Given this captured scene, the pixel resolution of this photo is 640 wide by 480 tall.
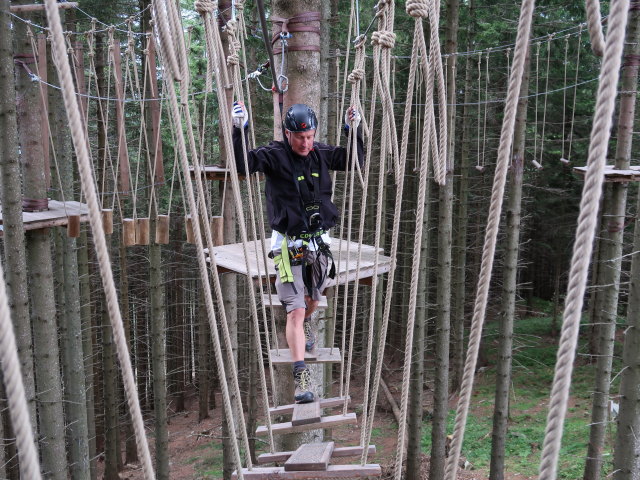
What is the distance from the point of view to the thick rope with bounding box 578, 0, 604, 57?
107 cm

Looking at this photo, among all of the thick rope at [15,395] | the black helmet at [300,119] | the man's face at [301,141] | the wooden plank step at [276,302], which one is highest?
the black helmet at [300,119]

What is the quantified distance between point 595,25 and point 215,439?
11.5 meters

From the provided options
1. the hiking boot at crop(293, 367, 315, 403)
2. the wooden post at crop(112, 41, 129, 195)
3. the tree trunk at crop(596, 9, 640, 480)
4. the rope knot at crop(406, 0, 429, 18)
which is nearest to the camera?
the rope knot at crop(406, 0, 429, 18)

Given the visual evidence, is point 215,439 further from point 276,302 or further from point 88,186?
point 88,186

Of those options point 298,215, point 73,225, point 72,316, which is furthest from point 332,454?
point 72,316

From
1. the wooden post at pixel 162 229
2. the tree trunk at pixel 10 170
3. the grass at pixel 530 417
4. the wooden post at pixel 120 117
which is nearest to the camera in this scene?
the tree trunk at pixel 10 170

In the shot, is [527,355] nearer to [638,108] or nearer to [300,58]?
[638,108]

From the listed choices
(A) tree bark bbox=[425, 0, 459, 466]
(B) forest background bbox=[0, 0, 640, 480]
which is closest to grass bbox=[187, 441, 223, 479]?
(B) forest background bbox=[0, 0, 640, 480]

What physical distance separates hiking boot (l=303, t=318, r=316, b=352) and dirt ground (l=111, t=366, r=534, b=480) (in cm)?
491

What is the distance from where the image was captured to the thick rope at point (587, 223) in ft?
2.85

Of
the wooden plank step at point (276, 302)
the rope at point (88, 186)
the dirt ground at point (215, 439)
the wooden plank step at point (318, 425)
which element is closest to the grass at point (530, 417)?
the dirt ground at point (215, 439)

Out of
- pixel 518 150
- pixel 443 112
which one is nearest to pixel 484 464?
pixel 518 150

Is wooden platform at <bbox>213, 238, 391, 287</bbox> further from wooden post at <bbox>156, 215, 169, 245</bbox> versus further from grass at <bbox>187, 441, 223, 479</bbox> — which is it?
grass at <bbox>187, 441, 223, 479</bbox>

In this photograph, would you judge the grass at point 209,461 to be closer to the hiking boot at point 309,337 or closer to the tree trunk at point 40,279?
the tree trunk at point 40,279
